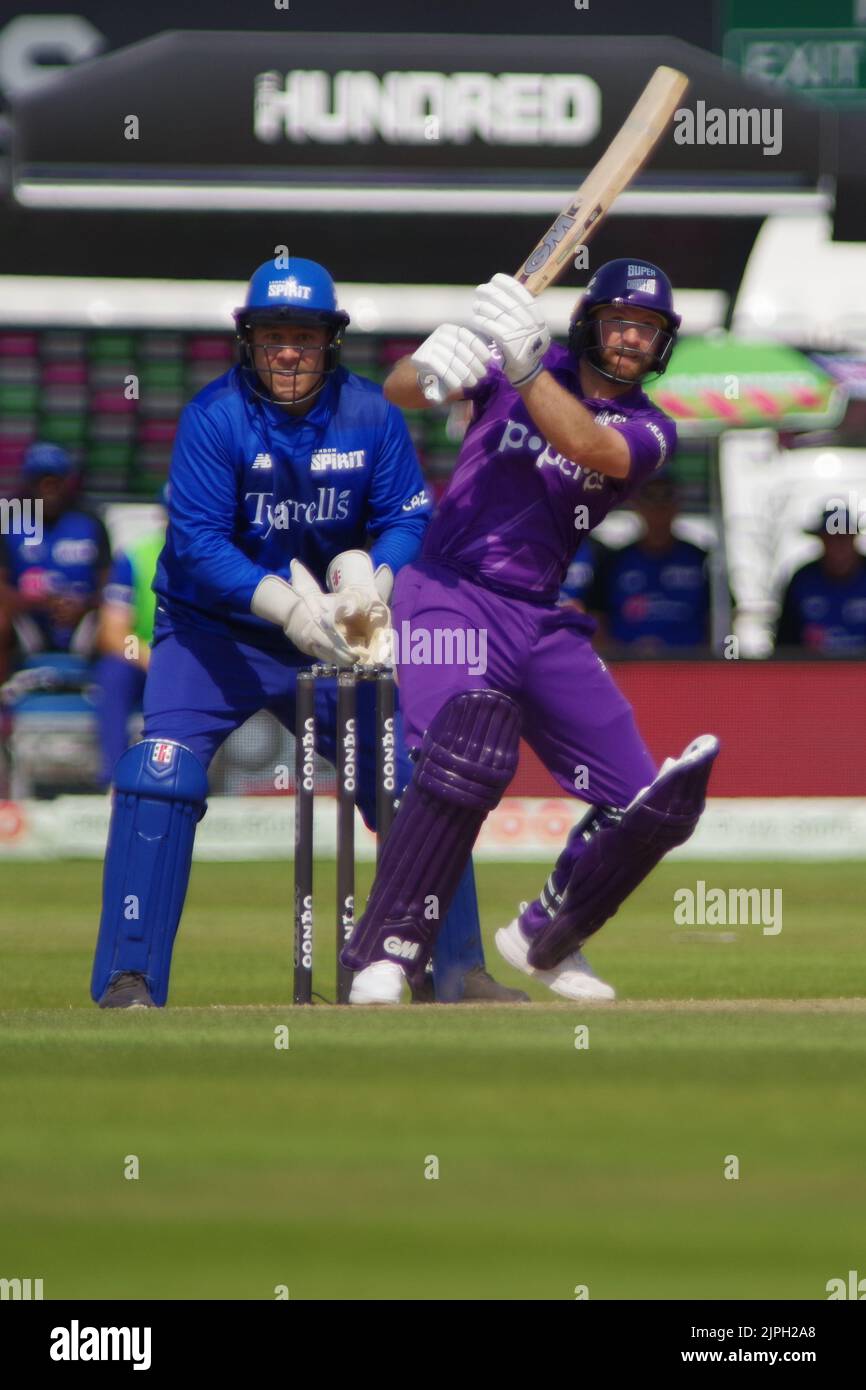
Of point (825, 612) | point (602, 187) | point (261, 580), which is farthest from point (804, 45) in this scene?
point (261, 580)

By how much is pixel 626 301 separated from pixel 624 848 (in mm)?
1436

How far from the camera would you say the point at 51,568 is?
13742mm

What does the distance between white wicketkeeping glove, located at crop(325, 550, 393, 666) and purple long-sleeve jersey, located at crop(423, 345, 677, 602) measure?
0.90 ft

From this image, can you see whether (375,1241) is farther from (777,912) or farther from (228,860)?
(228,860)

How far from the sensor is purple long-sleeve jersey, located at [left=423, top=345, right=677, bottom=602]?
7.28 metres

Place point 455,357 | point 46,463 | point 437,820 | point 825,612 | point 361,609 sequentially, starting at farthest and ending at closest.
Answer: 1. point 825,612
2. point 46,463
3. point 361,609
4. point 437,820
5. point 455,357

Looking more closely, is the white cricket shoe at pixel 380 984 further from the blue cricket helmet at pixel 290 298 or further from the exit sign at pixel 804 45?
the exit sign at pixel 804 45

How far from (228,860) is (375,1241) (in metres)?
9.29

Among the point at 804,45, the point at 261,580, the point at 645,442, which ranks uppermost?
the point at 804,45

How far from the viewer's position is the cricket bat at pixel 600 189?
7277mm

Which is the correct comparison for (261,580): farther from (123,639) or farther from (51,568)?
(51,568)

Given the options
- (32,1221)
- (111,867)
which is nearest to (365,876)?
(111,867)

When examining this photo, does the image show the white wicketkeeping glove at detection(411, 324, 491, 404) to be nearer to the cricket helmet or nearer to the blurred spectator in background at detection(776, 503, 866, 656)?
the cricket helmet

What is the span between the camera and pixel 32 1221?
452cm
